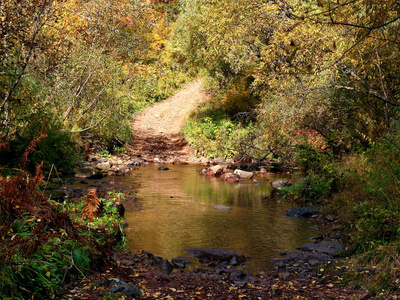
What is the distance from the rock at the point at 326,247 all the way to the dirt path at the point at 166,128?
1289cm

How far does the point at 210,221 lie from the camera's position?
9023 mm

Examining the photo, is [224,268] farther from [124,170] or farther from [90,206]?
[124,170]

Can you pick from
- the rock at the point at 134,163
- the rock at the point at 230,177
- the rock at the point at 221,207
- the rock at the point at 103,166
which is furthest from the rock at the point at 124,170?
the rock at the point at 221,207

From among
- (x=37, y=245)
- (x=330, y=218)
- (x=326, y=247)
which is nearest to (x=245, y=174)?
(x=330, y=218)

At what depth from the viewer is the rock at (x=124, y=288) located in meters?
4.51

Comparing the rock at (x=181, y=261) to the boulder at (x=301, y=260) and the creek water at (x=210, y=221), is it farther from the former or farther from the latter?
the boulder at (x=301, y=260)

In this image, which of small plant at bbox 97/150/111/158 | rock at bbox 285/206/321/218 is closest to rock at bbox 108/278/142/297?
rock at bbox 285/206/321/218

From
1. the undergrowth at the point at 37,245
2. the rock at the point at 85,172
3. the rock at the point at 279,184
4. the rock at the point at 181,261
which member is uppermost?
the undergrowth at the point at 37,245

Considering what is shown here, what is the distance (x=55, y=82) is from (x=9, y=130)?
14.8 feet

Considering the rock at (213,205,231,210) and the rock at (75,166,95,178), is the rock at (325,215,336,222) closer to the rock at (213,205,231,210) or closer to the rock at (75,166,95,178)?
the rock at (213,205,231,210)

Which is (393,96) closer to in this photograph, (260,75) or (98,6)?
(260,75)

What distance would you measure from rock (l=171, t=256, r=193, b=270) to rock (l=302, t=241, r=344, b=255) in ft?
6.99

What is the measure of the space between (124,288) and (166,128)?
1931cm

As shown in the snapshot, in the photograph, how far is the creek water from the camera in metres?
7.25
